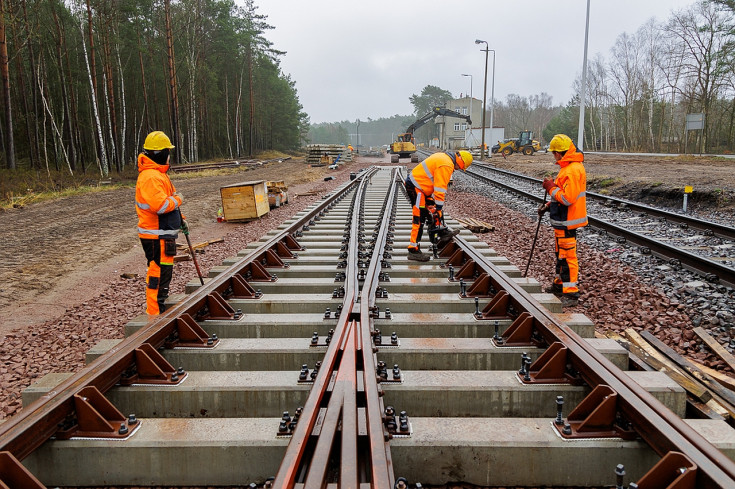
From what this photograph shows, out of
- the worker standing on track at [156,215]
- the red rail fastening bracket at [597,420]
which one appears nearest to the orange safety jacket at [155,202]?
the worker standing on track at [156,215]

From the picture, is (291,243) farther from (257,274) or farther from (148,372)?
(148,372)

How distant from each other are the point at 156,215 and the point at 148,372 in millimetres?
2014

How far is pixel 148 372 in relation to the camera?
2.98 m

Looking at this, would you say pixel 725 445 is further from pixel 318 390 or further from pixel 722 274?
pixel 722 274

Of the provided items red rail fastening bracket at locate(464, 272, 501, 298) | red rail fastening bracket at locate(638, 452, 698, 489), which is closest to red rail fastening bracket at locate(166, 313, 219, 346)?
red rail fastening bracket at locate(464, 272, 501, 298)

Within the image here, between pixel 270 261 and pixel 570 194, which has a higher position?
pixel 570 194

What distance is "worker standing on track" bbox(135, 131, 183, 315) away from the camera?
4.42 metres

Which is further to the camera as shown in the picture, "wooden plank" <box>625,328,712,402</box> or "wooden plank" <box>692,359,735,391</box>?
"wooden plank" <box>692,359,735,391</box>

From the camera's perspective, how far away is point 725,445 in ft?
7.48

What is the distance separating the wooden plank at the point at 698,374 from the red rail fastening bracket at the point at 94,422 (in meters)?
3.42

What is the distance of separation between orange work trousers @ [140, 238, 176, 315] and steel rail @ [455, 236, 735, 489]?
10.5ft

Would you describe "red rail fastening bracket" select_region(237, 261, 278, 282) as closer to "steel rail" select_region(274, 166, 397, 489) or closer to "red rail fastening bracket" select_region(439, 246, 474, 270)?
"steel rail" select_region(274, 166, 397, 489)

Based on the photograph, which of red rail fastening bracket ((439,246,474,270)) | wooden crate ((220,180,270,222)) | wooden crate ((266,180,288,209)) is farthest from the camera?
wooden crate ((266,180,288,209))

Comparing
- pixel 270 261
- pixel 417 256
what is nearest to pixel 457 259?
pixel 417 256
